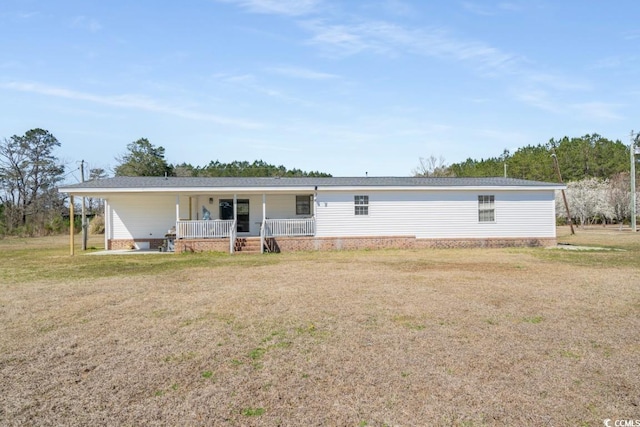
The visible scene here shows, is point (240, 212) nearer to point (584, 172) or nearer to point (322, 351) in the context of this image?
point (322, 351)

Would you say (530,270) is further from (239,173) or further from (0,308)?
(239,173)

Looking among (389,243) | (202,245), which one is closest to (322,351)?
(202,245)

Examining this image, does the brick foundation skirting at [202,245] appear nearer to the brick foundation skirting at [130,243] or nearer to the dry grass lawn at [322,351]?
the brick foundation skirting at [130,243]

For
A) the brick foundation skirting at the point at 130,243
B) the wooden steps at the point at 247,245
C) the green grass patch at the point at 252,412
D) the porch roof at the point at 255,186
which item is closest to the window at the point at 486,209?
the porch roof at the point at 255,186

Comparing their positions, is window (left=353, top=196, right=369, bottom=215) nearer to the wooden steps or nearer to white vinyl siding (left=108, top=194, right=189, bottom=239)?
the wooden steps

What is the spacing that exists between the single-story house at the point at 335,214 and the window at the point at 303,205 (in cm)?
22

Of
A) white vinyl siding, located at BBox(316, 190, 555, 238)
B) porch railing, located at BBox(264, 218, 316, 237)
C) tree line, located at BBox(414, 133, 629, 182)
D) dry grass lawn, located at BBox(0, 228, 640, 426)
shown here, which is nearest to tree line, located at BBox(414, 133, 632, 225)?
tree line, located at BBox(414, 133, 629, 182)

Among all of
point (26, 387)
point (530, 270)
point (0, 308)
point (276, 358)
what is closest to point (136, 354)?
point (26, 387)

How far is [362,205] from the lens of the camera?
A: 19172 mm

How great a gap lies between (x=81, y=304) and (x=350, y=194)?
12.9 m

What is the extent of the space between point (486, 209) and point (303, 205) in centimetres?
862

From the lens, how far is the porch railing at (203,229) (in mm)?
17984

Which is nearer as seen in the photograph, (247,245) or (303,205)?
(247,245)

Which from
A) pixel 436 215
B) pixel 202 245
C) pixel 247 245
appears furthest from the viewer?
pixel 436 215
